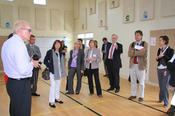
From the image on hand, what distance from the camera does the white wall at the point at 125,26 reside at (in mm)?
5441

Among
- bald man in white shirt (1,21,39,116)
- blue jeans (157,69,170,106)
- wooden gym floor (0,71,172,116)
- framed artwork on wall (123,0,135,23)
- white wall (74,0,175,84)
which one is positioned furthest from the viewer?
framed artwork on wall (123,0,135,23)

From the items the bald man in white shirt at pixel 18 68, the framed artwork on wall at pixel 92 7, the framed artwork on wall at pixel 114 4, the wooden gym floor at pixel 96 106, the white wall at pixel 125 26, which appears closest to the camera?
the bald man in white shirt at pixel 18 68

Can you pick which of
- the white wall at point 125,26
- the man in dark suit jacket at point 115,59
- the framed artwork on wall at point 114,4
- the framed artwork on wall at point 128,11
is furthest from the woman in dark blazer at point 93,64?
the framed artwork on wall at point 114,4

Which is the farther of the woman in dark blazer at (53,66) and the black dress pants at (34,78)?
the black dress pants at (34,78)

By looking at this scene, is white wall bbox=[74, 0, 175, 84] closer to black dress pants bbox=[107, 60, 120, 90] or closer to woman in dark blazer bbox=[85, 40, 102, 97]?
black dress pants bbox=[107, 60, 120, 90]

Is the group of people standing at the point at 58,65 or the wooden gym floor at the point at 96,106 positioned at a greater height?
the group of people standing at the point at 58,65

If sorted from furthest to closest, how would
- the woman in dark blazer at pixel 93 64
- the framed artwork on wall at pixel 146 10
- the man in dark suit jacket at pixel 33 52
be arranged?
the framed artwork on wall at pixel 146 10 < the woman in dark blazer at pixel 93 64 < the man in dark suit jacket at pixel 33 52

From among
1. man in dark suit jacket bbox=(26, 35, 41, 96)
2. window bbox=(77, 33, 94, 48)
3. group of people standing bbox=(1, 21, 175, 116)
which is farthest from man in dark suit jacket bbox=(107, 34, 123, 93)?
window bbox=(77, 33, 94, 48)

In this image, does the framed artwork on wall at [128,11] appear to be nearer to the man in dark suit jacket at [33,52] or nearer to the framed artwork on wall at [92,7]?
the framed artwork on wall at [92,7]

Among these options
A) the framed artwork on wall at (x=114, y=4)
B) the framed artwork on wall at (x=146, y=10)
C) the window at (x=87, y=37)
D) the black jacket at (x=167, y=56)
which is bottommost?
the black jacket at (x=167, y=56)

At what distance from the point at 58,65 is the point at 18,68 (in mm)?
1889

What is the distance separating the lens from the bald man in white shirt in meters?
1.70

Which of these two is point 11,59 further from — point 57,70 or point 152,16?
point 152,16

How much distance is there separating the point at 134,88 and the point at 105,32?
4483mm
